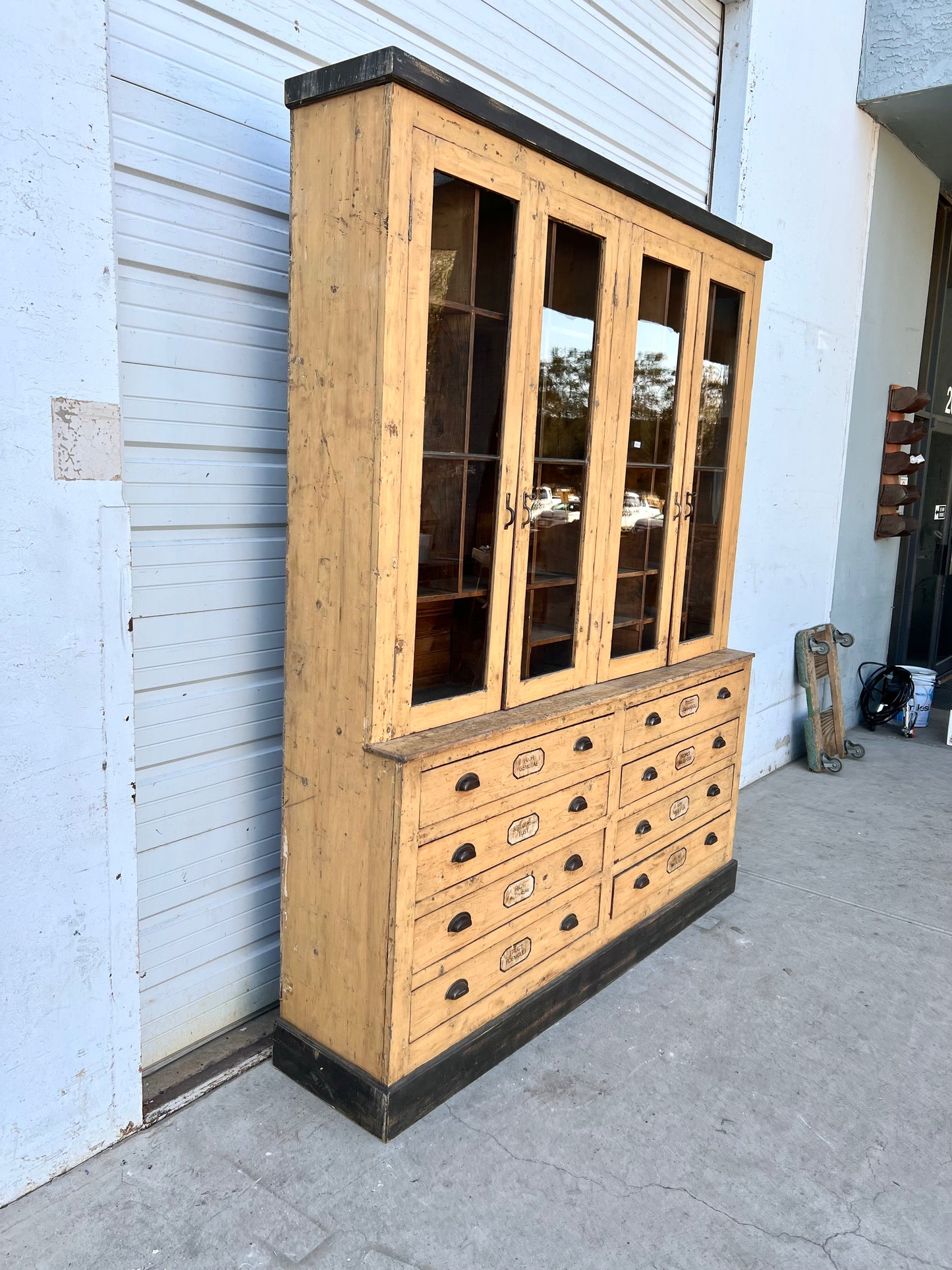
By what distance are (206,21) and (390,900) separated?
2.03m

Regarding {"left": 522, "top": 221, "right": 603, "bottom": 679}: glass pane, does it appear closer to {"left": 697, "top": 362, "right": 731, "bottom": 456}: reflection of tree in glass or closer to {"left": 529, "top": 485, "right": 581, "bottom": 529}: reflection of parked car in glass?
{"left": 529, "top": 485, "right": 581, "bottom": 529}: reflection of parked car in glass

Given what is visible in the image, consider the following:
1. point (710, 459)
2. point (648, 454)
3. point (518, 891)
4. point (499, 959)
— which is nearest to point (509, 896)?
point (518, 891)

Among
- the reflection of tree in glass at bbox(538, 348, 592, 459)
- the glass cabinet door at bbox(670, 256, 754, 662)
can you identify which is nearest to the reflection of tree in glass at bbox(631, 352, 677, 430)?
the glass cabinet door at bbox(670, 256, 754, 662)

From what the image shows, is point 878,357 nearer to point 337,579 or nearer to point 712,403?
point 712,403

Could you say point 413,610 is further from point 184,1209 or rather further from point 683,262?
point 683,262

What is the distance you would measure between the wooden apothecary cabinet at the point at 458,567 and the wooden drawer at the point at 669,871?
8 cm

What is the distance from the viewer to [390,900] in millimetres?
2055

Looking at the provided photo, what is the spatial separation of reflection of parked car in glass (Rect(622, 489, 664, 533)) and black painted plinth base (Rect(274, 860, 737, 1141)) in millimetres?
1306

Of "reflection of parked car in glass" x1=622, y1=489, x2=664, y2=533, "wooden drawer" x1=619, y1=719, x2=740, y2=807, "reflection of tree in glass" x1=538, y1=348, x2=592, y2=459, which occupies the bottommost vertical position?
"wooden drawer" x1=619, y1=719, x2=740, y2=807

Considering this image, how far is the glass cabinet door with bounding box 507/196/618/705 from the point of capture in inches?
92.1

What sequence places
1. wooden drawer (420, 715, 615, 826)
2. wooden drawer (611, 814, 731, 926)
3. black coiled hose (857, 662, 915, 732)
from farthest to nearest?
black coiled hose (857, 662, 915, 732) < wooden drawer (611, 814, 731, 926) < wooden drawer (420, 715, 615, 826)

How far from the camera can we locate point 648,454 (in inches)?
113

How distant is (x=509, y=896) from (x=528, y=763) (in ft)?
1.17

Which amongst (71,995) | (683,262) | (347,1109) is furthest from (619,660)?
(71,995)
